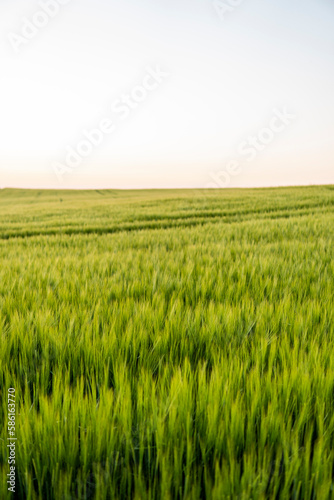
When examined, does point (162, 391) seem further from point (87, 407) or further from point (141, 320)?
point (141, 320)

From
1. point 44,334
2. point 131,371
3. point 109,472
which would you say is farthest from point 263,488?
point 44,334

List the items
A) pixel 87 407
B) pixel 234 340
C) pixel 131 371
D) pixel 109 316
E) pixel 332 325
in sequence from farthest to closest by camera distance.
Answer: pixel 109 316, pixel 332 325, pixel 234 340, pixel 131 371, pixel 87 407

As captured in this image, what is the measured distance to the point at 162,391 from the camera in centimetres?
85

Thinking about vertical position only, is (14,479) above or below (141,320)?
below

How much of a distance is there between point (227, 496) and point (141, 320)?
2.92ft

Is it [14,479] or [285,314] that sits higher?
[285,314]

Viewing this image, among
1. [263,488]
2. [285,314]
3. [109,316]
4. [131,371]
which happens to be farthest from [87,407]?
[285,314]

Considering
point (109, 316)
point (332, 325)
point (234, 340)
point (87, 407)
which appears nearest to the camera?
point (87, 407)

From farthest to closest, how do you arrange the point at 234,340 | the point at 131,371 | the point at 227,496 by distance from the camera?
the point at 234,340
the point at 131,371
the point at 227,496

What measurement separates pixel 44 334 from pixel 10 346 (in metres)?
0.13

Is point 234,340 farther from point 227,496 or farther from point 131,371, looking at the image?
point 227,496

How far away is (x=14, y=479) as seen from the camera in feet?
2.22

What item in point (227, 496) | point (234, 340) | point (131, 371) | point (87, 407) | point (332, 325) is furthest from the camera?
point (332, 325)

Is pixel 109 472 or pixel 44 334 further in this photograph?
pixel 44 334
